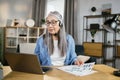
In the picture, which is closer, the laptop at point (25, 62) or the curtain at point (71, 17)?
the laptop at point (25, 62)

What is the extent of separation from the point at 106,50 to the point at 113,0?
1.43m

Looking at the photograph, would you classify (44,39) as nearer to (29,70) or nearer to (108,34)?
(29,70)

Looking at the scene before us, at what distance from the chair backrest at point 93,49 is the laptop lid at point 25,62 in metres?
3.53

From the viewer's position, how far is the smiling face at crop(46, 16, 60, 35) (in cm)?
197

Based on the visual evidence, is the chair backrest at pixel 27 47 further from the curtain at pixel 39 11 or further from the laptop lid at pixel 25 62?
the laptop lid at pixel 25 62

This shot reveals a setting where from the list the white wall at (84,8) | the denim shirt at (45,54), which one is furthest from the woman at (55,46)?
the white wall at (84,8)

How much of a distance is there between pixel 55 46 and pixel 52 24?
269 mm

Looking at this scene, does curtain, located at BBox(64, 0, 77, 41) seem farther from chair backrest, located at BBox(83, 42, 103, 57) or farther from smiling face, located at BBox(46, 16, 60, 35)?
smiling face, located at BBox(46, 16, 60, 35)

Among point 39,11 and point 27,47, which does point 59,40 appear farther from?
point 39,11

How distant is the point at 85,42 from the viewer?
16.6 feet

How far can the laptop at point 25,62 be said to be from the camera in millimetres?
1324

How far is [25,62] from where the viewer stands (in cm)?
138

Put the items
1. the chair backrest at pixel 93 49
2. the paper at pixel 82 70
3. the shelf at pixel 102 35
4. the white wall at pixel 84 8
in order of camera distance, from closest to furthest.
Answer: the paper at pixel 82 70
the chair backrest at pixel 93 49
the shelf at pixel 102 35
the white wall at pixel 84 8

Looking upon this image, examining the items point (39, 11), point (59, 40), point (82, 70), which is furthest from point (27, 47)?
point (82, 70)
